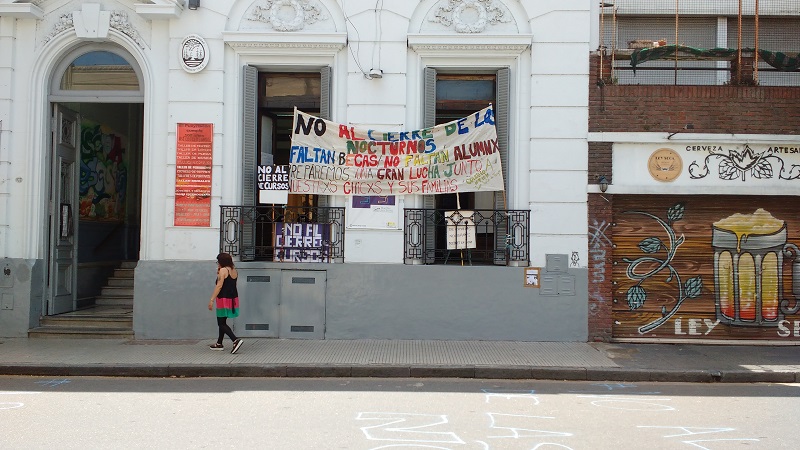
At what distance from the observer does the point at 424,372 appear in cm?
928

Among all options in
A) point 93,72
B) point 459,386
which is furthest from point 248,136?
point 459,386

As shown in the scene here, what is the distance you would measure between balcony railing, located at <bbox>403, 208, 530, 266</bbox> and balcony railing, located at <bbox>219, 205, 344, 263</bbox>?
1.26 meters

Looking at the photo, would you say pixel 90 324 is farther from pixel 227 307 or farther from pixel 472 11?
pixel 472 11

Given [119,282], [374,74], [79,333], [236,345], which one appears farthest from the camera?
[119,282]

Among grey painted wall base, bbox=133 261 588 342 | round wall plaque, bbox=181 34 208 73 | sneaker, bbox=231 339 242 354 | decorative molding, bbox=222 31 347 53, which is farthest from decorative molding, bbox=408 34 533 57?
sneaker, bbox=231 339 242 354

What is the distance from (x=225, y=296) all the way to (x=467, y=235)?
13.5ft

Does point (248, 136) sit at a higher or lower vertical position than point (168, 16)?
lower

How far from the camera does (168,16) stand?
11.5 m

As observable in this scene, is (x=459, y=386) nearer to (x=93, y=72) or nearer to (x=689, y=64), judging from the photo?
(x=689, y=64)

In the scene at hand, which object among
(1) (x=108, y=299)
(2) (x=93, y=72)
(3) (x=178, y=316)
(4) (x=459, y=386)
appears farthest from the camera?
(1) (x=108, y=299)

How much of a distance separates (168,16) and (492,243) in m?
6.74

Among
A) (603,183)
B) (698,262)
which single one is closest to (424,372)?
(603,183)

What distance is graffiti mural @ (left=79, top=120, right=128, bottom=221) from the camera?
45.2 ft

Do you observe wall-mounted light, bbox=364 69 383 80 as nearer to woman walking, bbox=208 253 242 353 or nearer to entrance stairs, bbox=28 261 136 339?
woman walking, bbox=208 253 242 353
